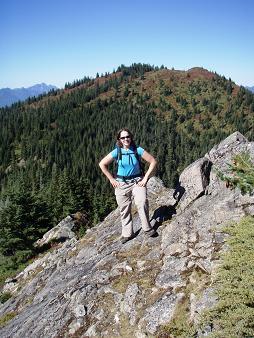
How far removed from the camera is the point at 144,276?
1072 cm

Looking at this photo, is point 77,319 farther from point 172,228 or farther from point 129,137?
point 129,137

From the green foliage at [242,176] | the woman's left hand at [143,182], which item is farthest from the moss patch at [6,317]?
the green foliage at [242,176]

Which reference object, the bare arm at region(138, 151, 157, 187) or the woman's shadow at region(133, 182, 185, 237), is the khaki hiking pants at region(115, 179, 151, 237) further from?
the woman's shadow at region(133, 182, 185, 237)

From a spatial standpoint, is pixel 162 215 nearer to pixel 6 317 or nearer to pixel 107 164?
pixel 107 164

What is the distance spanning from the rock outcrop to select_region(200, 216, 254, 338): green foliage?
54cm

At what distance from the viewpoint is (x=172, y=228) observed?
477 inches

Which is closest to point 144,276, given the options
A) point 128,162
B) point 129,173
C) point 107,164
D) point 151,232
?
point 151,232

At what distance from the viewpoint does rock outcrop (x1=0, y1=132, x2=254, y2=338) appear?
30.2 ft

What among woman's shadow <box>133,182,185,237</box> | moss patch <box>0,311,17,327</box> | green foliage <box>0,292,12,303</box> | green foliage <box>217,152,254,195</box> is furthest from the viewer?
green foliage <box>0,292,12,303</box>

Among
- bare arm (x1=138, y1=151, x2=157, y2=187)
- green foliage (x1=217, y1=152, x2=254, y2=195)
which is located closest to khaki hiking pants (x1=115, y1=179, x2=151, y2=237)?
bare arm (x1=138, y1=151, x2=157, y2=187)

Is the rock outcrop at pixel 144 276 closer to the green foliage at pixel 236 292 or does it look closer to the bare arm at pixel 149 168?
the green foliage at pixel 236 292

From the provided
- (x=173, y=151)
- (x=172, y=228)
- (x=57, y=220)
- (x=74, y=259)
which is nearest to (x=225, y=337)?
(x=172, y=228)

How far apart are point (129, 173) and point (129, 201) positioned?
45.3 inches

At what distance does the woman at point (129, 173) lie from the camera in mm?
11883
